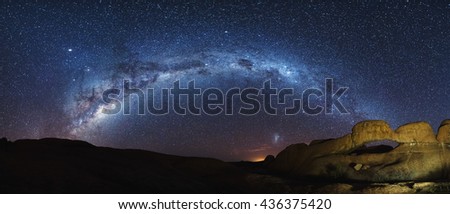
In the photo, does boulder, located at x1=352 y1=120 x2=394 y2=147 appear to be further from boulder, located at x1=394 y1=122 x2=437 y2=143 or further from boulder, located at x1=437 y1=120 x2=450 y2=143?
boulder, located at x1=437 y1=120 x2=450 y2=143

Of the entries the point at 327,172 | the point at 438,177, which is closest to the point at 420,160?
the point at 438,177

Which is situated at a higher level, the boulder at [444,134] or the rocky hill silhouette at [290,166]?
the boulder at [444,134]

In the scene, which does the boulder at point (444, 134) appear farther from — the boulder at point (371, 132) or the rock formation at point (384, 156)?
the boulder at point (371, 132)

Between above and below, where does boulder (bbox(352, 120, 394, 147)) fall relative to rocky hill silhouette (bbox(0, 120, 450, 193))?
above

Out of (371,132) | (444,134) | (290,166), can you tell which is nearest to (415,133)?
(444,134)

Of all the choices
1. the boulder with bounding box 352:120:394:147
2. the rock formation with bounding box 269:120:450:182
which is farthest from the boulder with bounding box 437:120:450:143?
the boulder with bounding box 352:120:394:147

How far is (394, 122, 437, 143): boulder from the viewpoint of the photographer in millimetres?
23984

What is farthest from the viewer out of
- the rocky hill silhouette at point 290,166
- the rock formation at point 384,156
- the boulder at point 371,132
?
the boulder at point 371,132

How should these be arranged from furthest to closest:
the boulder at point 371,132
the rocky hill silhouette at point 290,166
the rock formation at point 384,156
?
the boulder at point 371,132
the rock formation at point 384,156
the rocky hill silhouette at point 290,166

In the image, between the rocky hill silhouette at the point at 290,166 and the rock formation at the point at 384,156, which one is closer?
the rocky hill silhouette at the point at 290,166

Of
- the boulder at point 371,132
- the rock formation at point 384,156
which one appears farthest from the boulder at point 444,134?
the boulder at point 371,132

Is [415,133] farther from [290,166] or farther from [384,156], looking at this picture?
[290,166]

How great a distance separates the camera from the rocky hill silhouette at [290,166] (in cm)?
1435
